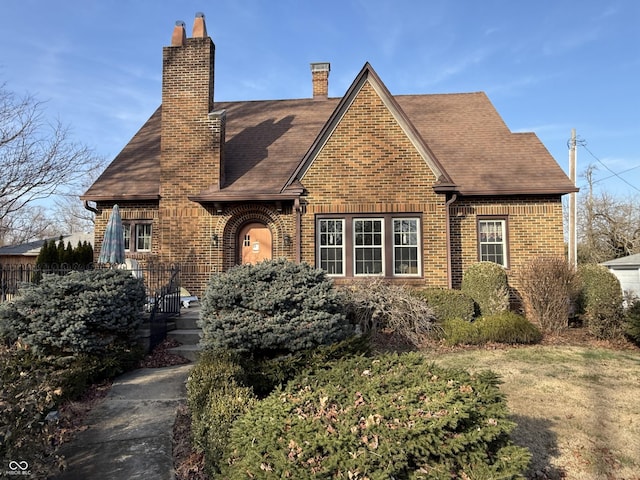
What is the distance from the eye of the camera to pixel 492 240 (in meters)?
12.0

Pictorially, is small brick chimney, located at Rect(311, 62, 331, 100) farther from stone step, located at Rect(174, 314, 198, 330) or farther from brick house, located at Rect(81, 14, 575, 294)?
stone step, located at Rect(174, 314, 198, 330)

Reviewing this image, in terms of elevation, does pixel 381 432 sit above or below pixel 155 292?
below

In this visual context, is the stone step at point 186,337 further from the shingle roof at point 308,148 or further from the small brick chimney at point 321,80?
the small brick chimney at point 321,80

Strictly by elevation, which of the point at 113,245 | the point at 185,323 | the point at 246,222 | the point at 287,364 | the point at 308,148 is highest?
the point at 308,148

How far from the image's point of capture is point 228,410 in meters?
3.44

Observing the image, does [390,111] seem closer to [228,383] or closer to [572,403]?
[572,403]

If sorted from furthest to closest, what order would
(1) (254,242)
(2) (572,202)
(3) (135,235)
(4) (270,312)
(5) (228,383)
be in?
(2) (572,202) < (3) (135,235) < (1) (254,242) < (4) (270,312) < (5) (228,383)

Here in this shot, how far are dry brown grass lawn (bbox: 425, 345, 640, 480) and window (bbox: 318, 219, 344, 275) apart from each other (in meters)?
4.00

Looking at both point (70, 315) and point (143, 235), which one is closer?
point (70, 315)

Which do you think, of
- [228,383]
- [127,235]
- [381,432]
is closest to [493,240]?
[228,383]

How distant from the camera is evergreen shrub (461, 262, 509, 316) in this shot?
32.4 ft

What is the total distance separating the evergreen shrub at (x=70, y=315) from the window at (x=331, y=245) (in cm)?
576

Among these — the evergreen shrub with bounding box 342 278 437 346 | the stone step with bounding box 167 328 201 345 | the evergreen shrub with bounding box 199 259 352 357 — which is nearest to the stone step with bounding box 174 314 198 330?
the stone step with bounding box 167 328 201 345

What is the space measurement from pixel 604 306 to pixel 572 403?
4.79 meters
